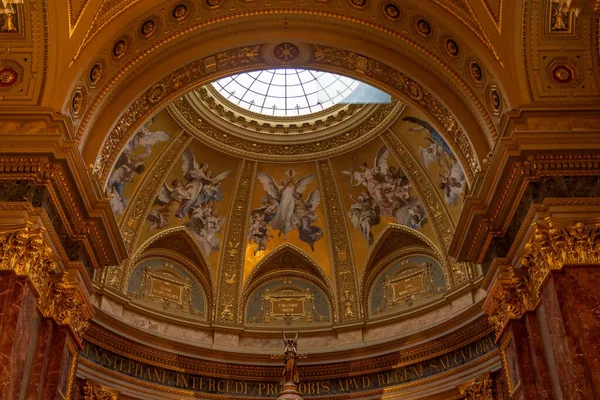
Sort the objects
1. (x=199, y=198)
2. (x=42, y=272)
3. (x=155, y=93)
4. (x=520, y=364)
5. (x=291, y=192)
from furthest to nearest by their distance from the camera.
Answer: (x=291, y=192) → (x=199, y=198) → (x=155, y=93) → (x=520, y=364) → (x=42, y=272)

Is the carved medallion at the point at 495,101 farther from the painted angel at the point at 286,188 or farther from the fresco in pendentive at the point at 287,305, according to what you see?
the fresco in pendentive at the point at 287,305

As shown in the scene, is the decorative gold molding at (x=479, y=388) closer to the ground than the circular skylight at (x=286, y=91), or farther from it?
closer to the ground

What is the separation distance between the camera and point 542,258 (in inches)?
388

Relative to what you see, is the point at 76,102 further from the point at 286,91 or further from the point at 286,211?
the point at 286,91

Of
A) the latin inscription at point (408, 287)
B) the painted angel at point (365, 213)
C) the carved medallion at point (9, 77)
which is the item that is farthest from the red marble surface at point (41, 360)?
the painted angel at point (365, 213)

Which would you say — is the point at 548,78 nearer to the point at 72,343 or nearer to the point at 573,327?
the point at 573,327

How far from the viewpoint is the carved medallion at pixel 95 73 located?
12058mm

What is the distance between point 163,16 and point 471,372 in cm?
1055

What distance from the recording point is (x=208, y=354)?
18484 millimetres

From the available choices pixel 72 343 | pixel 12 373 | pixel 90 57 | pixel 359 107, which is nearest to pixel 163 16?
pixel 90 57

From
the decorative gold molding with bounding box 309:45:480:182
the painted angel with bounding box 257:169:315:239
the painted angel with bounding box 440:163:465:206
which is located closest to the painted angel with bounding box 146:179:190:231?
the painted angel with bounding box 257:169:315:239

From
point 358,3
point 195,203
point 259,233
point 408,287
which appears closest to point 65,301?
point 358,3

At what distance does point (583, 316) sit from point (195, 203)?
1298 cm

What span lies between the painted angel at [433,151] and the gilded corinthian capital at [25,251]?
1087 cm
